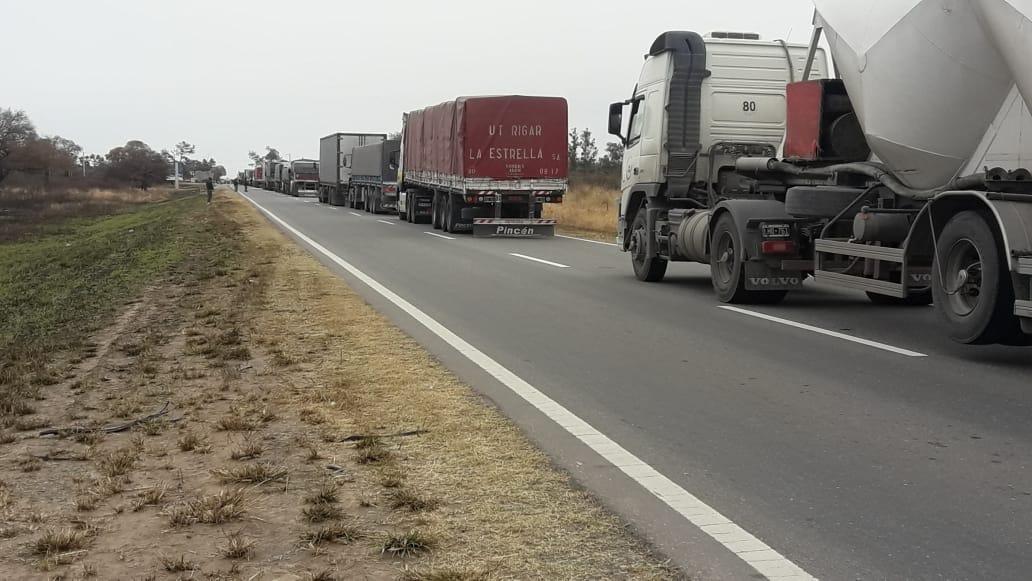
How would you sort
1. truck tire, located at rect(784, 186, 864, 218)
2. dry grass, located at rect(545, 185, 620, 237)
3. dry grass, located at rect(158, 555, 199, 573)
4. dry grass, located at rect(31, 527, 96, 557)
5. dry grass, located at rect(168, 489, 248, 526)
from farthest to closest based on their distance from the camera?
dry grass, located at rect(545, 185, 620, 237) → truck tire, located at rect(784, 186, 864, 218) → dry grass, located at rect(168, 489, 248, 526) → dry grass, located at rect(31, 527, 96, 557) → dry grass, located at rect(158, 555, 199, 573)

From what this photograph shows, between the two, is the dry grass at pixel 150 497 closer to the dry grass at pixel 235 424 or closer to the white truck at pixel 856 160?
the dry grass at pixel 235 424

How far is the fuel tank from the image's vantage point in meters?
8.22

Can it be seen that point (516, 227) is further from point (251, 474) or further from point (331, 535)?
point (331, 535)

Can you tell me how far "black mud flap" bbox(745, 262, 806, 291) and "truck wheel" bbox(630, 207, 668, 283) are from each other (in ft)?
10.2

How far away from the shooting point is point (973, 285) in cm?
871

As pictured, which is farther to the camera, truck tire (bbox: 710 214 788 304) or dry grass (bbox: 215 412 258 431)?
truck tire (bbox: 710 214 788 304)

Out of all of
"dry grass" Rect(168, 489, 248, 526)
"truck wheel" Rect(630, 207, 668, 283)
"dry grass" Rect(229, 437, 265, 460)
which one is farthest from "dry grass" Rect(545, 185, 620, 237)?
"dry grass" Rect(168, 489, 248, 526)

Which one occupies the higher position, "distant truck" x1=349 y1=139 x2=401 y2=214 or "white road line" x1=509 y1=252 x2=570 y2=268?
"distant truck" x1=349 y1=139 x2=401 y2=214

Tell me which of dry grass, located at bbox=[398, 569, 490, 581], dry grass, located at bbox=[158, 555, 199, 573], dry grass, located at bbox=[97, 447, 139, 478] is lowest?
dry grass, located at bbox=[97, 447, 139, 478]

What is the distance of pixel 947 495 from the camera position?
16.3ft

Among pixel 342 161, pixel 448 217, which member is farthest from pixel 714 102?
pixel 342 161

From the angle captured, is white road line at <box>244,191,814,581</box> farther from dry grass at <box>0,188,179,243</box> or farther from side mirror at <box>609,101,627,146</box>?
dry grass at <box>0,188,179,243</box>

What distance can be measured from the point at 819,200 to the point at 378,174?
34.1 m

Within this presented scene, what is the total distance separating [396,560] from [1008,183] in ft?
21.2
